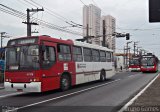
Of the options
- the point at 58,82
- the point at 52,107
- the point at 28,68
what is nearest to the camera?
the point at 52,107

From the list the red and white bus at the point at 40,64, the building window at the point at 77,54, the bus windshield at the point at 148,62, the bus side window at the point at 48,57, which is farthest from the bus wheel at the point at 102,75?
the bus windshield at the point at 148,62

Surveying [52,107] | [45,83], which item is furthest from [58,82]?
[52,107]

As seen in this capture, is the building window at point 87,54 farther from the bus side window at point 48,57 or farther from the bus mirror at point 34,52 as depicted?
the bus mirror at point 34,52

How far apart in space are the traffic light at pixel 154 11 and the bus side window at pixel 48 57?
26.1 feet

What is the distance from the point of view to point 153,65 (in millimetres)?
48562

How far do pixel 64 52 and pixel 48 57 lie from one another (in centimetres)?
206

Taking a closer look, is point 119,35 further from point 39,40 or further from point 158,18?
point 158,18

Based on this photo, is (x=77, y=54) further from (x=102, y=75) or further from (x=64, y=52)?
(x=102, y=75)

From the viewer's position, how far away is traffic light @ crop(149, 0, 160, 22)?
8.66m

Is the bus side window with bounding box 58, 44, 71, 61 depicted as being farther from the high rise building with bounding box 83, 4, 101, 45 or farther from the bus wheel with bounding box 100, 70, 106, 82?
the high rise building with bounding box 83, 4, 101, 45

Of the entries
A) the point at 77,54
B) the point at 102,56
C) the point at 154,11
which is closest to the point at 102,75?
the point at 102,56

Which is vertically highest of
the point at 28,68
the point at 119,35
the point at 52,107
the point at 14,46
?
the point at 119,35

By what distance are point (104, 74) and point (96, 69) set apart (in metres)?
2.57

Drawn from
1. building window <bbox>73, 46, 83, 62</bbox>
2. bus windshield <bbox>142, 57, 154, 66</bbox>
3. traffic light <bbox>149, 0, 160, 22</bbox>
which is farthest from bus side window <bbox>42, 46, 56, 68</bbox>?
bus windshield <bbox>142, 57, 154, 66</bbox>
